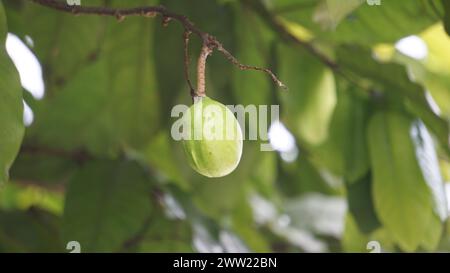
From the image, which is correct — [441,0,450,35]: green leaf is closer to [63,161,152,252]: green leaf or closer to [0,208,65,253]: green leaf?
[63,161,152,252]: green leaf

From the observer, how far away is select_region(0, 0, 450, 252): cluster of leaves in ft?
3.41

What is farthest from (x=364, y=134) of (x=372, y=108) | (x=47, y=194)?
(x=47, y=194)

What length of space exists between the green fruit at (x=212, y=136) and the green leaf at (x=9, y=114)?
0.49ft

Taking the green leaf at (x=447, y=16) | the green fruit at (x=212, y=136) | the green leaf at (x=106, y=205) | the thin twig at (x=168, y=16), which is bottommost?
the green fruit at (x=212, y=136)

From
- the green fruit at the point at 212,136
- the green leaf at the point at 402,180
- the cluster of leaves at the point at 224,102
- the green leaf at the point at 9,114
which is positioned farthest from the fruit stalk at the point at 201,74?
the green leaf at the point at 402,180

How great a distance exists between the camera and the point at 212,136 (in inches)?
25.1

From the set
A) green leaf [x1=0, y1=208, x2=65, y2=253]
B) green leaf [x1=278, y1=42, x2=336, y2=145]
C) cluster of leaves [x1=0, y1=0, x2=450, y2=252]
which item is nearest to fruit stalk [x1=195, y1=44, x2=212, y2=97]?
cluster of leaves [x1=0, y1=0, x2=450, y2=252]

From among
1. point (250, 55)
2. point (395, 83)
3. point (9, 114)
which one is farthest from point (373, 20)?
point (9, 114)

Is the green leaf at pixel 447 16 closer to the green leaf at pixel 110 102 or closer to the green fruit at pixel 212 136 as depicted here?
the green fruit at pixel 212 136

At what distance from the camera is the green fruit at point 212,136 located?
634 millimetres

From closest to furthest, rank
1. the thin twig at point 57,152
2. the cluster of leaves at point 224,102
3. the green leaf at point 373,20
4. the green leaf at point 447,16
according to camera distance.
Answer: the green leaf at point 447,16 < the green leaf at point 373,20 < the cluster of leaves at point 224,102 < the thin twig at point 57,152

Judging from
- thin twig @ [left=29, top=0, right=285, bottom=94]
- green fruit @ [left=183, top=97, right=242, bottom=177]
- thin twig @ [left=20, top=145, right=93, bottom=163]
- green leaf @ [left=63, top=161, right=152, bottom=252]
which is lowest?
green fruit @ [left=183, top=97, right=242, bottom=177]

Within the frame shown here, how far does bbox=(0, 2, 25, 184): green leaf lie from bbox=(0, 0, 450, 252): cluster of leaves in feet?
1.14
